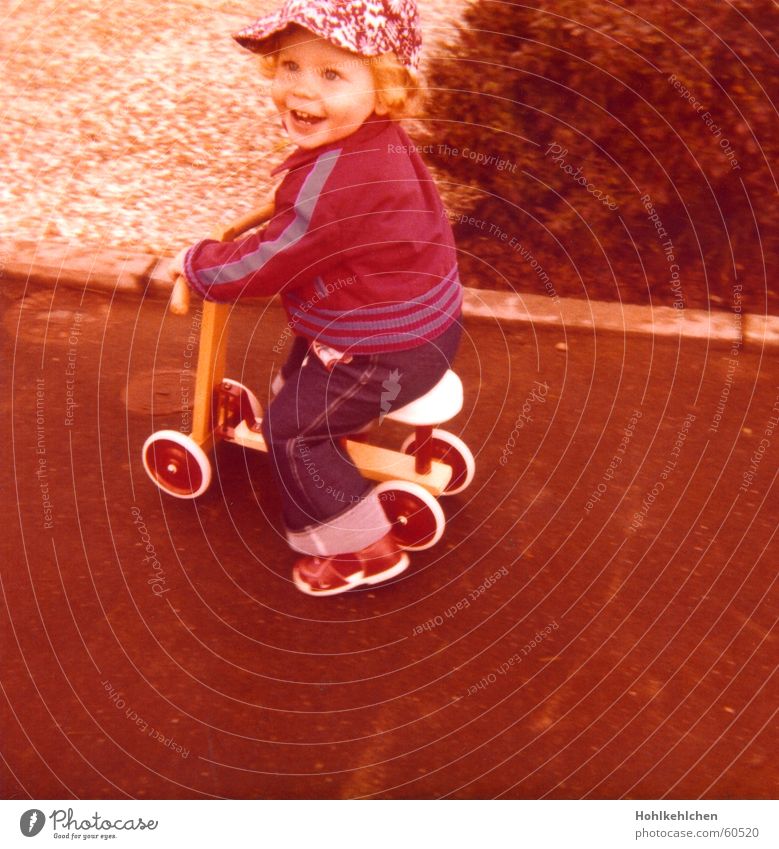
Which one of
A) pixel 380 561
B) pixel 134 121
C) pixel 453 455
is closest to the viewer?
pixel 380 561

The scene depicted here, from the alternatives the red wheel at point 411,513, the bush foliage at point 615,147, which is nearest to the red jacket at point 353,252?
the red wheel at point 411,513

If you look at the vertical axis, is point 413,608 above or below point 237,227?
below

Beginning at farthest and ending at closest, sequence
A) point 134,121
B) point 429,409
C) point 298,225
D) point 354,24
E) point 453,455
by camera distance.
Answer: point 134,121 → point 453,455 → point 429,409 → point 298,225 → point 354,24

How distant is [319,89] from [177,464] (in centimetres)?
88

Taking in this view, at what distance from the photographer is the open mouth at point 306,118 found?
1615mm

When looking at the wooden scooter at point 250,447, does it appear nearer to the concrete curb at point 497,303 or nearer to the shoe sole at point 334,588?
the shoe sole at point 334,588

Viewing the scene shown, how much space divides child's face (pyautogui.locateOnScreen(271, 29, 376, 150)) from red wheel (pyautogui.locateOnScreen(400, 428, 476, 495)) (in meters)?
0.76

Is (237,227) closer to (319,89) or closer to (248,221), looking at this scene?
(248,221)

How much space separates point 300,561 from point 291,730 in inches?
15.0

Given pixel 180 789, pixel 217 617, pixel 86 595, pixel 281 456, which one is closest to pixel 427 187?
pixel 281 456

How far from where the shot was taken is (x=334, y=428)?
1.83m

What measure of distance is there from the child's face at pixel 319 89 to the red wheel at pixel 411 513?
0.74 meters

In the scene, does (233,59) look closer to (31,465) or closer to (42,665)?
(31,465)

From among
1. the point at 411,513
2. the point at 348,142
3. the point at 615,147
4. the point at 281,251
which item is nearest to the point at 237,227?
the point at 281,251
